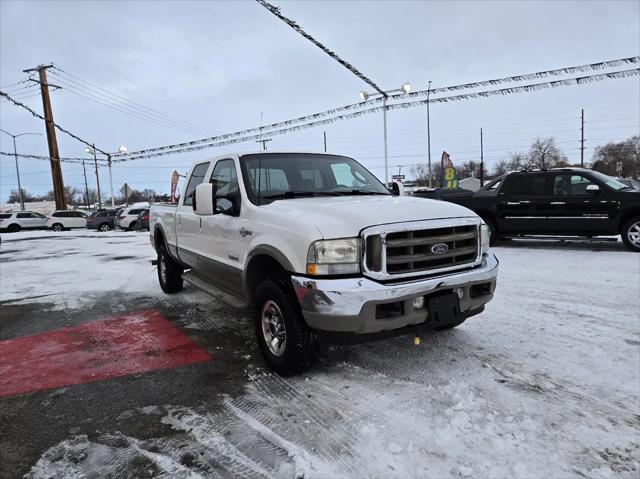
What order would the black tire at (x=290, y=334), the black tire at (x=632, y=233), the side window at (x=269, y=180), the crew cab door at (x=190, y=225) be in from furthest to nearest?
1. the black tire at (x=632, y=233)
2. the crew cab door at (x=190, y=225)
3. the side window at (x=269, y=180)
4. the black tire at (x=290, y=334)

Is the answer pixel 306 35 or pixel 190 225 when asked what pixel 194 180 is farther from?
pixel 306 35

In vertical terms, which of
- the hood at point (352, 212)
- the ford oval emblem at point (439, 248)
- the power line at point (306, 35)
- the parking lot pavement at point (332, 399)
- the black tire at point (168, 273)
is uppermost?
the power line at point (306, 35)

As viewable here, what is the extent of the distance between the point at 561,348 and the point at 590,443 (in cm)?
156

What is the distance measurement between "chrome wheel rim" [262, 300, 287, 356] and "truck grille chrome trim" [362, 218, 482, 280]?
2.97 feet

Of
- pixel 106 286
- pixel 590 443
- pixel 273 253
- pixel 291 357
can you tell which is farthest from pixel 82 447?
pixel 106 286

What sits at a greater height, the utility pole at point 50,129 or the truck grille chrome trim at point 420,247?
the utility pole at point 50,129

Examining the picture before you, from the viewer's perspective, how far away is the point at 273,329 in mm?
3674

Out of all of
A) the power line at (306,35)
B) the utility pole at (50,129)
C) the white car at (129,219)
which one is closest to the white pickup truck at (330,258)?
the power line at (306,35)

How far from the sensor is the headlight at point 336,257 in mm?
3084

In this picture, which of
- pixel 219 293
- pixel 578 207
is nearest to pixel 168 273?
pixel 219 293

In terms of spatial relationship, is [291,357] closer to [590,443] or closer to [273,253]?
[273,253]

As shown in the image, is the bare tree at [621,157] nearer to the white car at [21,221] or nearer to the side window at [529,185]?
the side window at [529,185]

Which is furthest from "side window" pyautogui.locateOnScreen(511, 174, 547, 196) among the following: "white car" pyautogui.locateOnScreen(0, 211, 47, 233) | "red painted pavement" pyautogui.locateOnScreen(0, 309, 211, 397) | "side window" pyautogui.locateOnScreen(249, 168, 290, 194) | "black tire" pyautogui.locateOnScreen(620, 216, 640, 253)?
"white car" pyautogui.locateOnScreen(0, 211, 47, 233)

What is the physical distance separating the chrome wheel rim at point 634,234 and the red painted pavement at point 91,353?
29.1 feet
